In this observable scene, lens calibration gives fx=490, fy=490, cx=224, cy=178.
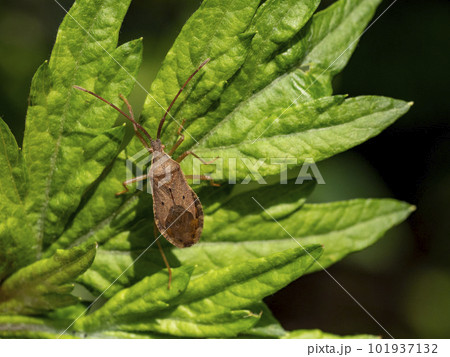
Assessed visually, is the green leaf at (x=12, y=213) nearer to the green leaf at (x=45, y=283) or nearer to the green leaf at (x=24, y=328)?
the green leaf at (x=45, y=283)

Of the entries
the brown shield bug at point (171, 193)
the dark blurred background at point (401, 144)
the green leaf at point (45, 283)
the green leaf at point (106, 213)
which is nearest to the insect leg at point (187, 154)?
the brown shield bug at point (171, 193)

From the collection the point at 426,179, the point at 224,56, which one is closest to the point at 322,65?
the point at 224,56

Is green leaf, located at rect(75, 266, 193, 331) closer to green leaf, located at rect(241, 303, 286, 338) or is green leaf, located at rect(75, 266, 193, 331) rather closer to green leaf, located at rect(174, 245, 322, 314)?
green leaf, located at rect(174, 245, 322, 314)

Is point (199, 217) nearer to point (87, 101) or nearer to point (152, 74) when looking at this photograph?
point (87, 101)

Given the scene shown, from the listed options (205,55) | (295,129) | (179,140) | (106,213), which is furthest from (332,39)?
(106,213)

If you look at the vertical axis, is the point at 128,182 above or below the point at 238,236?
above

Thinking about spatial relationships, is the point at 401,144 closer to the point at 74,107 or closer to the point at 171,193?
the point at 171,193

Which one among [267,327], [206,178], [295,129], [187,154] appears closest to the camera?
[295,129]

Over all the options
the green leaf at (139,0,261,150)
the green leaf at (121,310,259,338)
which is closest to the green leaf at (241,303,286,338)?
the green leaf at (121,310,259,338)
